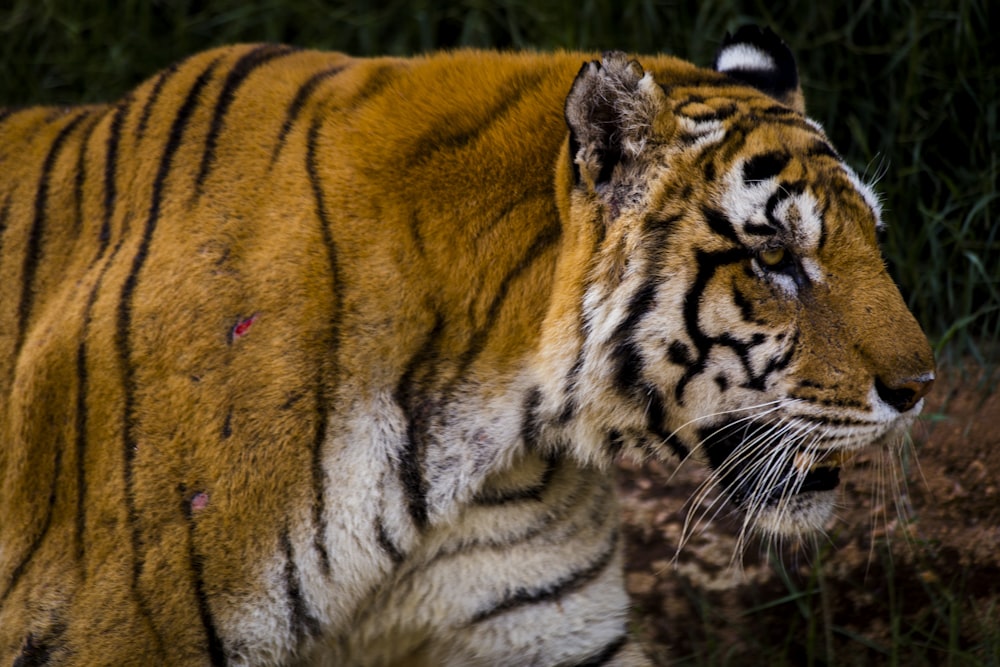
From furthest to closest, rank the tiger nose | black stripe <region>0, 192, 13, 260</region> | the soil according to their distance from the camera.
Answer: the soil
black stripe <region>0, 192, 13, 260</region>
the tiger nose

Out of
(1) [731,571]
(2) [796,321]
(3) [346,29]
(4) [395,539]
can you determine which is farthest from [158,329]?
(3) [346,29]

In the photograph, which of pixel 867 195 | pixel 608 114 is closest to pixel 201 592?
pixel 608 114

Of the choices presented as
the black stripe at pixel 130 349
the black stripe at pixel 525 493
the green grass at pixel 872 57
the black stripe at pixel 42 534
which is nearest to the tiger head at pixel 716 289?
the black stripe at pixel 525 493

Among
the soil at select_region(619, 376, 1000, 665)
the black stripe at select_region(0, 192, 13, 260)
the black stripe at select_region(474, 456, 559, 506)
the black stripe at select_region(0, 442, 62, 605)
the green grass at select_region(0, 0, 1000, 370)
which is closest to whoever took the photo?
the black stripe at select_region(0, 442, 62, 605)

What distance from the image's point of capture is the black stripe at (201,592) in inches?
83.5

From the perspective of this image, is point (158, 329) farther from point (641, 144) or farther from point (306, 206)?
point (641, 144)

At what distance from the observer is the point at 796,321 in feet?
7.02

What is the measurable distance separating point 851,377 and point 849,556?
1.32 metres

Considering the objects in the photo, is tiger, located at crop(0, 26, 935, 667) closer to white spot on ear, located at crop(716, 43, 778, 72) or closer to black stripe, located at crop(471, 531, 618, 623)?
black stripe, located at crop(471, 531, 618, 623)

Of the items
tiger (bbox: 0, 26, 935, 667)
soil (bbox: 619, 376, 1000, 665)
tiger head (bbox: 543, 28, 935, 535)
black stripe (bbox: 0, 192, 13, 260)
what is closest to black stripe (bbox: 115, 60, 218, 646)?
tiger (bbox: 0, 26, 935, 667)

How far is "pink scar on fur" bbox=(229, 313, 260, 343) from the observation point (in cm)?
218

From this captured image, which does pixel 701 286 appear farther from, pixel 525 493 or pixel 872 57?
pixel 872 57

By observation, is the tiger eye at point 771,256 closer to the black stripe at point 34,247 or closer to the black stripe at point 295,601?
the black stripe at point 295,601

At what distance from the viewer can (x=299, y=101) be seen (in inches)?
96.4
